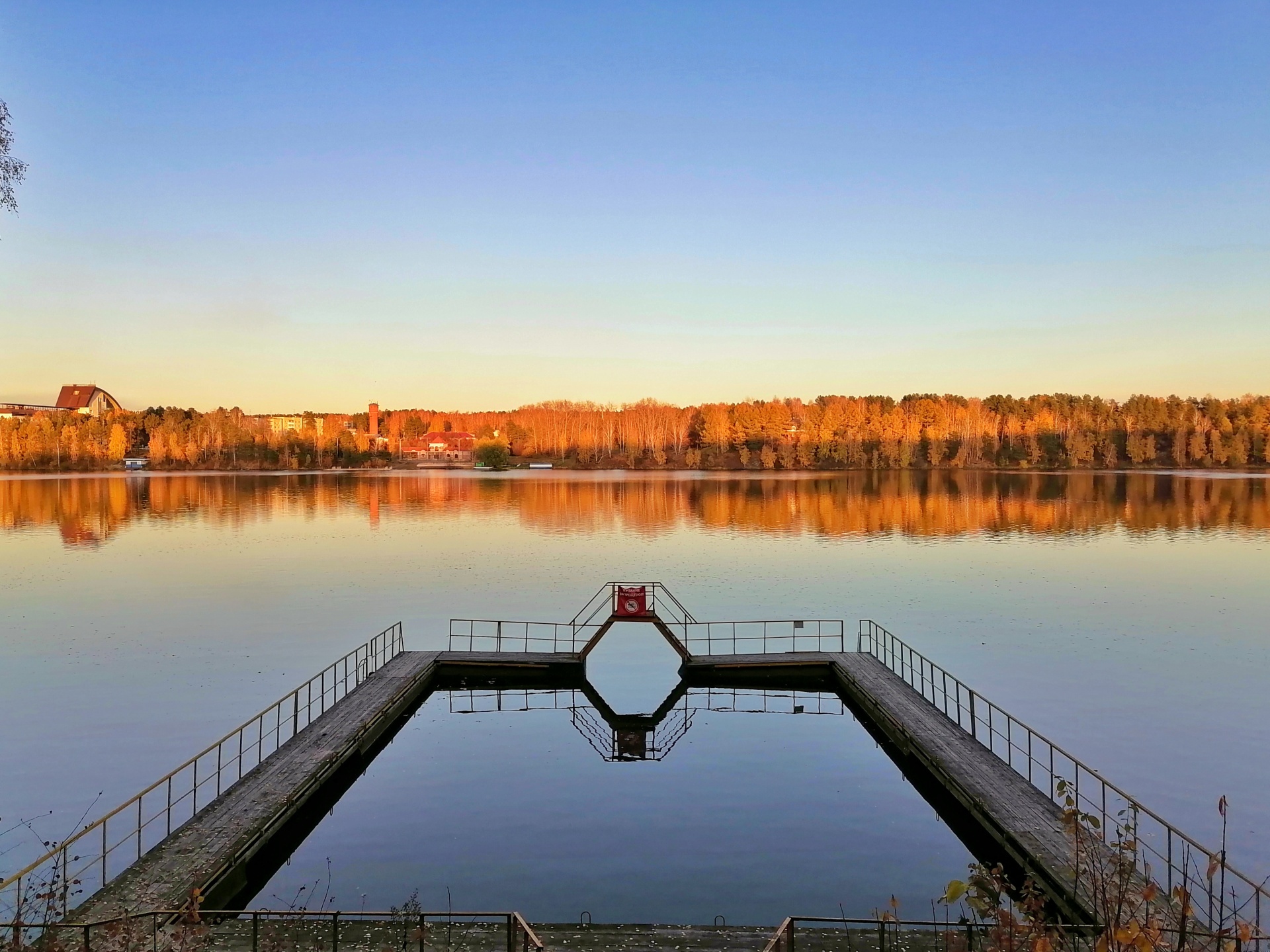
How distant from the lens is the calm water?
58.3 feet

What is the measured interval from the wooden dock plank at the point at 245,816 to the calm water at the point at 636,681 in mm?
980

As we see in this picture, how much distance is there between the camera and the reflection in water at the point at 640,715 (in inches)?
1003

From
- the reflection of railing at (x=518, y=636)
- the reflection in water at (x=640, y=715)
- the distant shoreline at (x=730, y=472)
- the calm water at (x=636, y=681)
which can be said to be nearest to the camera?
the calm water at (x=636, y=681)

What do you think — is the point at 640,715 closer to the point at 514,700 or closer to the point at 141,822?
the point at 514,700

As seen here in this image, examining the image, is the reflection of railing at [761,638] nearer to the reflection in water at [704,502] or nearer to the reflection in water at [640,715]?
the reflection in water at [640,715]

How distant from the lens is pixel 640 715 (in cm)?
2797

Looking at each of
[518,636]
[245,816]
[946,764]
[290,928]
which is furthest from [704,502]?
[290,928]

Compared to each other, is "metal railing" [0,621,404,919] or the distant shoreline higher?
the distant shoreline

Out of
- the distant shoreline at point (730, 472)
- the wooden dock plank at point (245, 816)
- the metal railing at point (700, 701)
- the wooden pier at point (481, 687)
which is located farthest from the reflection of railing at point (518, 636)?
Answer: the distant shoreline at point (730, 472)

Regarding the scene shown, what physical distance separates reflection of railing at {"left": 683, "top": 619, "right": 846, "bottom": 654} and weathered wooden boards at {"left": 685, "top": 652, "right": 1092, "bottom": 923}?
1965mm

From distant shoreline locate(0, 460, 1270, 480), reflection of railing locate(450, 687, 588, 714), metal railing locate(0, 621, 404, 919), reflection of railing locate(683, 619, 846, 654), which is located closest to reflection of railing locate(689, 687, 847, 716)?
reflection of railing locate(683, 619, 846, 654)

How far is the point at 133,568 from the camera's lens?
181 feet

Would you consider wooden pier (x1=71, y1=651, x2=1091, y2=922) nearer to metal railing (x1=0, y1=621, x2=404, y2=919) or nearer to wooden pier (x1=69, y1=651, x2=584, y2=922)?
wooden pier (x1=69, y1=651, x2=584, y2=922)

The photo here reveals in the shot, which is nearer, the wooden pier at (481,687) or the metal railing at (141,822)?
the metal railing at (141,822)
